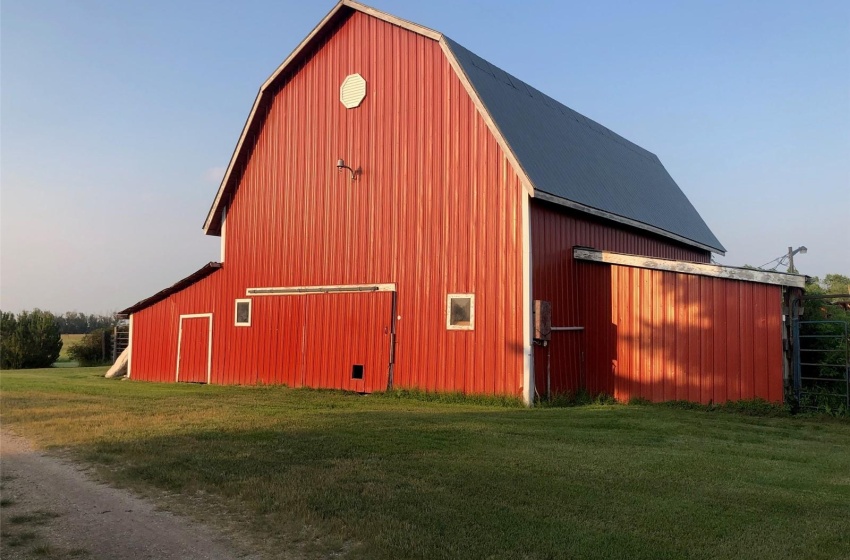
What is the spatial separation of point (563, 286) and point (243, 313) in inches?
373

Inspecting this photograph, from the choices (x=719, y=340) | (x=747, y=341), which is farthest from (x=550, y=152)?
(x=747, y=341)

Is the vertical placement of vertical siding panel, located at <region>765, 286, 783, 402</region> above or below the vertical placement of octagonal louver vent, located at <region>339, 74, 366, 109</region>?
below

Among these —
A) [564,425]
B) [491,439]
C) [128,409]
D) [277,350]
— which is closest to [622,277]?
[564,425]

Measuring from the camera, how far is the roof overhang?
21.0 metres

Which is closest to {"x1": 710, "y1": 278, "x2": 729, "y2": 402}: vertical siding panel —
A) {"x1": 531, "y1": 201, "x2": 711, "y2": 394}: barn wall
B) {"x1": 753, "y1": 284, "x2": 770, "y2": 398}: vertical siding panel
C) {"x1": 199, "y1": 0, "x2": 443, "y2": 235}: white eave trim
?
{"x1": 753, "y1": 284, "x2": 770, "y2": 398}: vertical siding panel

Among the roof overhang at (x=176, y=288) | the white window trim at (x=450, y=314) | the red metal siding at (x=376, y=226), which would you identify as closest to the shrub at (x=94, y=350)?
the roof overhang at (x=176, y=288)

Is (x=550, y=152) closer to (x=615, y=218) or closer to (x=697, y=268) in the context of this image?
(x=615, y=218)

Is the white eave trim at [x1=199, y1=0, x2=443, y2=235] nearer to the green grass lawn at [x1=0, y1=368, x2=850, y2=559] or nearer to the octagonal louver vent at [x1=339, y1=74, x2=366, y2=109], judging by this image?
the octagonal louver vent at [x1=339, y1=74, x2=366, y2=109]

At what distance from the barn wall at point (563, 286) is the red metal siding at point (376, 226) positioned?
653 millimetres

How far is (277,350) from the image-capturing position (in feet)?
63.0

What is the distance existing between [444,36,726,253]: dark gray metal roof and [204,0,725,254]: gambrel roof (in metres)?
0.04

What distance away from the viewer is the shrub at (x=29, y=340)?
36688 millimetres

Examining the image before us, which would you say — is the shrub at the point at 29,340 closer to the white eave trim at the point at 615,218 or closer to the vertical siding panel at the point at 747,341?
the white eave trim at the point at 615,218

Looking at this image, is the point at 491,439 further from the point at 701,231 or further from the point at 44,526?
the point at 701,231
